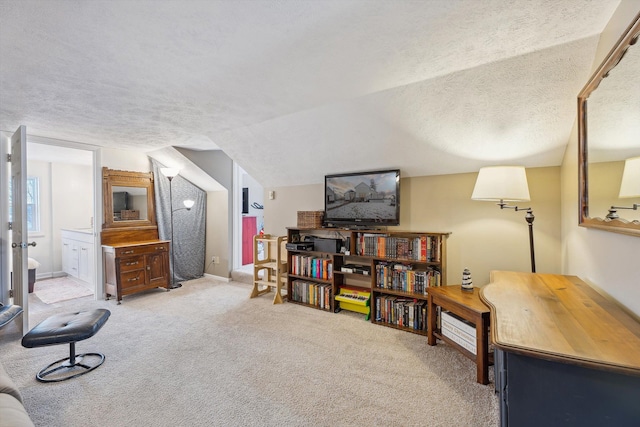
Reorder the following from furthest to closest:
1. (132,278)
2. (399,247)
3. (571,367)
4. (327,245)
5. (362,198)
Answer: (132,278) → (327,245) → (362,198) → (399,247) → (571,367)

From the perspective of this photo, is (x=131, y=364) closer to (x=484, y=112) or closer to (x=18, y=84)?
(x=18, y=84)

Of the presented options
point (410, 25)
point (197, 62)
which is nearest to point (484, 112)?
point (410, 25)

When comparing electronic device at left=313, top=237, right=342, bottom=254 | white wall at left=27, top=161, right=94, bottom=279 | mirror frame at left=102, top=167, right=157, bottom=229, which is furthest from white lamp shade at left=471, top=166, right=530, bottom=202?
white wall at left=27, top=161, right=94, bottom=279

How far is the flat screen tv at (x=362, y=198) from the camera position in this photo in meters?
3.02

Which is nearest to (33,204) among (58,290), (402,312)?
(58,290)

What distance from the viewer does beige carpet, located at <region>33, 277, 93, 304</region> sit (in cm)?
387

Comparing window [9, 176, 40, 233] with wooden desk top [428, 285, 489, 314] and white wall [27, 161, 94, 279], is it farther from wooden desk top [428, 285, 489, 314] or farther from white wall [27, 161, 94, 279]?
wooden desk top [428, 285, 489, 314]

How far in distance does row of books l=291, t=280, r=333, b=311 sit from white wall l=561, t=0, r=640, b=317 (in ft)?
7.48

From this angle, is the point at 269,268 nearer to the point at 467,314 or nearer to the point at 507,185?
the point at 467,314

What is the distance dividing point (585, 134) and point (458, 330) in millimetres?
1584

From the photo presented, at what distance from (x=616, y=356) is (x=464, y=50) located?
167 cm

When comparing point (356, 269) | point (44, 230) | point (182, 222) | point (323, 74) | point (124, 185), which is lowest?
point (356, 269)

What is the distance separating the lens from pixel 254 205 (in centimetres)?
599

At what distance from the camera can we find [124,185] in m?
4.14
